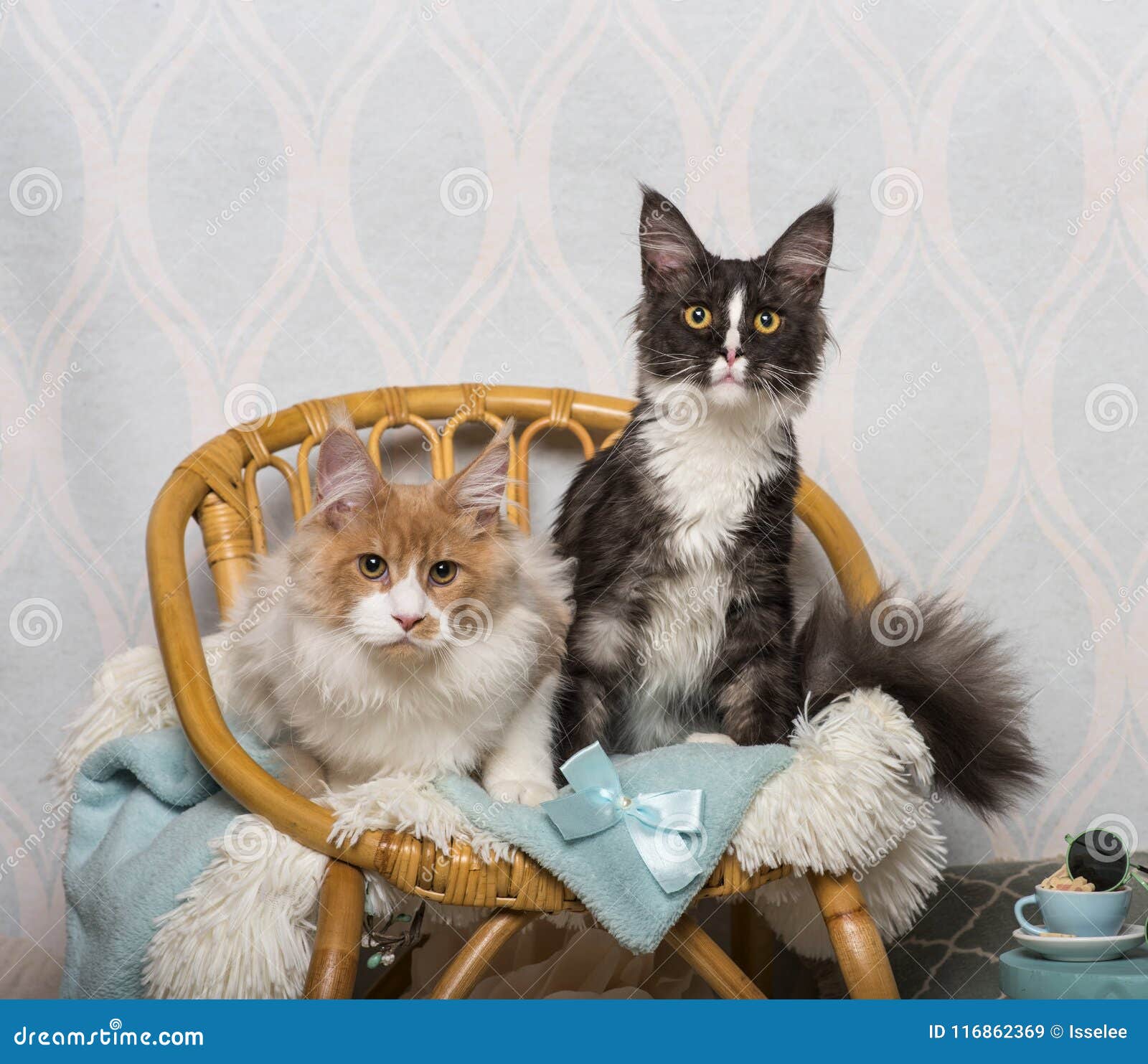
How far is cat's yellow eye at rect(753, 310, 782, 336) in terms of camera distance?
56.4 inches

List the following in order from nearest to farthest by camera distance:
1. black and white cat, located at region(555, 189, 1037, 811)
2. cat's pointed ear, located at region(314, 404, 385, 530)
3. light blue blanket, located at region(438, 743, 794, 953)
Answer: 1. light blue blanket, located at region(438, 743, 794, 953)
2. cat's pointed ear, located at region(314, 404, 385, 530)
3. black and white cat, located at region(555, 189, 1037, 811)

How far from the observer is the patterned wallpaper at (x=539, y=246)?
1903mm

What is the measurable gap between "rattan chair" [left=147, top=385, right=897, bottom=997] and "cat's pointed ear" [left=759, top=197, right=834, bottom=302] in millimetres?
397

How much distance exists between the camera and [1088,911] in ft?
4.21

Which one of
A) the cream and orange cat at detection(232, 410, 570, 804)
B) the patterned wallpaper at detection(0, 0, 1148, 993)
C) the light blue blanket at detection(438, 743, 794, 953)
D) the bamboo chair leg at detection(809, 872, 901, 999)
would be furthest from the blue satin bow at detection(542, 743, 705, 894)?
the patterned wallpaper at detection(0, 0, 1148, 993)

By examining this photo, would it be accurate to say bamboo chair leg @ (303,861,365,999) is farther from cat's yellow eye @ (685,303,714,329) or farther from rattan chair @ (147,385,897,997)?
cat's yellow eye @ (685,303,714,329)

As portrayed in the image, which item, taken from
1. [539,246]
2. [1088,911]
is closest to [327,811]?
[1088,911]

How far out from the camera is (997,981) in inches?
66.6

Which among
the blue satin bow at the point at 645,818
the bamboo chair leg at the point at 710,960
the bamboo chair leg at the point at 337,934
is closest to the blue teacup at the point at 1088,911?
the bamboo chair leg at the point at 710,960

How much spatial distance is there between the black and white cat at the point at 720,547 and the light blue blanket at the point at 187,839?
154mm

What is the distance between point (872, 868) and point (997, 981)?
450mm

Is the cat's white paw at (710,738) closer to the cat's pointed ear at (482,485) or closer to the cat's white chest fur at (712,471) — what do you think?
the cat's white chest fur at (712,471)

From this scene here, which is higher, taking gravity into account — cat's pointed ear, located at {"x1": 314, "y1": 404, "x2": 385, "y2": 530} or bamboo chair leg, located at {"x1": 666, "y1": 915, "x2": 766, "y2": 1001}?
cat's pointed ear, located at {"x1": 314, "y1": 404, "x2": 385, "y2": 530}

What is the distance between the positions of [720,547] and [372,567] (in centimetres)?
48
